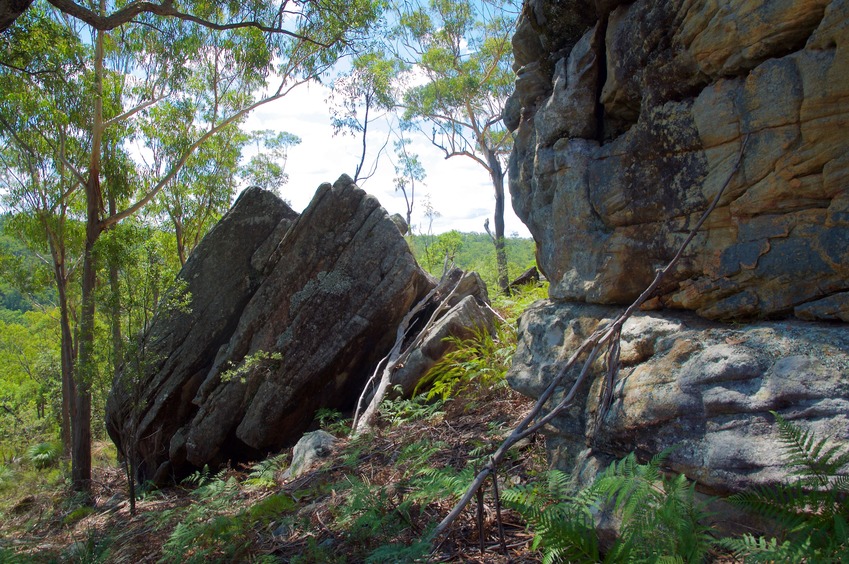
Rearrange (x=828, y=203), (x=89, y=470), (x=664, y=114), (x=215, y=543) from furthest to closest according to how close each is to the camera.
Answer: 1. (x=89, y=470)
2. (x=215, y=543)
3. (x=664, y=114)
4. (x=828, y=203)

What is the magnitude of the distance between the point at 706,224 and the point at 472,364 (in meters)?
3.64

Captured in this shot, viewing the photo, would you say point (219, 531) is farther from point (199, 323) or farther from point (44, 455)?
point (44, 455)

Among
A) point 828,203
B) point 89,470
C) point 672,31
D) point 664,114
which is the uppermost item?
point 672,31

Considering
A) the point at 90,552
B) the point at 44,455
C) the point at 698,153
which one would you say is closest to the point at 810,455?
the point at 698,153

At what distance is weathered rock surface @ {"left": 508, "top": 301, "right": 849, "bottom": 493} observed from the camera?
261cm

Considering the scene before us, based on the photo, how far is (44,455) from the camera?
1683cm

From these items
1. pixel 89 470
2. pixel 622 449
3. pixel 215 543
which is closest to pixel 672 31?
pixel 622 449

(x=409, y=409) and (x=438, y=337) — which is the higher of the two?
(x=438, y=337)

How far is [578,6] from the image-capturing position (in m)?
4.57

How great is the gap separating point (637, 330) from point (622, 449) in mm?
816

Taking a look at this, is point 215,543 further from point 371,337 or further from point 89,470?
point 89,470

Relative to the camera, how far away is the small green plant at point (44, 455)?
54.4 feet

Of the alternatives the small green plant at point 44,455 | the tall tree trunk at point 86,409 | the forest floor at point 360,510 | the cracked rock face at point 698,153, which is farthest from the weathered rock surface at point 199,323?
the small green plant at point 44,455

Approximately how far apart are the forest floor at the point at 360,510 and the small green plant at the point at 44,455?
11062mm
